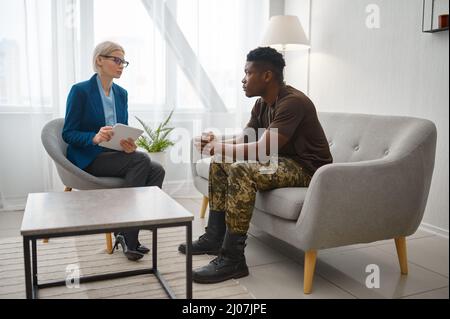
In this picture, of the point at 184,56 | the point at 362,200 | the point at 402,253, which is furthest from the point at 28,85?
the point at 402,253

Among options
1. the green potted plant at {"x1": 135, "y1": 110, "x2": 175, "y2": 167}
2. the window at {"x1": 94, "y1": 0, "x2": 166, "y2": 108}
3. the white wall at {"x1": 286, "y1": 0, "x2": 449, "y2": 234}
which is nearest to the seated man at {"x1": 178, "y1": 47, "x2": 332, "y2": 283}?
the white wall at {"x1": 286, "y1": 0, "x2": 449, "y2": 234}

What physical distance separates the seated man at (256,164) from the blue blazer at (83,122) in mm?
618

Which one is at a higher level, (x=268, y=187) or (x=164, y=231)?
(x=268, y=187)

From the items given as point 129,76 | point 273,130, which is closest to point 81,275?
point 273,130

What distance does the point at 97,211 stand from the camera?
4.97 ft

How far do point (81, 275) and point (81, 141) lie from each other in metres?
0.71

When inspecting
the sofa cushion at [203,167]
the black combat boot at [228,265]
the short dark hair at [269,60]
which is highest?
the short dark hair at [269,60]

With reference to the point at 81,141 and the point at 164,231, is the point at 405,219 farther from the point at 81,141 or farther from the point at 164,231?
the point at 81,141

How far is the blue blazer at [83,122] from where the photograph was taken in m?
2.29

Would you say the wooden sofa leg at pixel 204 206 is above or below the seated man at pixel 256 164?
below

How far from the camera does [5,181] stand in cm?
320

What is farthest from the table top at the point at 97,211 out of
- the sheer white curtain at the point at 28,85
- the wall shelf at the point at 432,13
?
the wall shelf at the point at 432,13

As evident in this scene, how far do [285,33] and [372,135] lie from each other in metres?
1.34

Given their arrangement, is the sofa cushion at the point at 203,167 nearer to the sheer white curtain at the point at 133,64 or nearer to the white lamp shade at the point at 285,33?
the sheer white curtain at the point at 133,64
